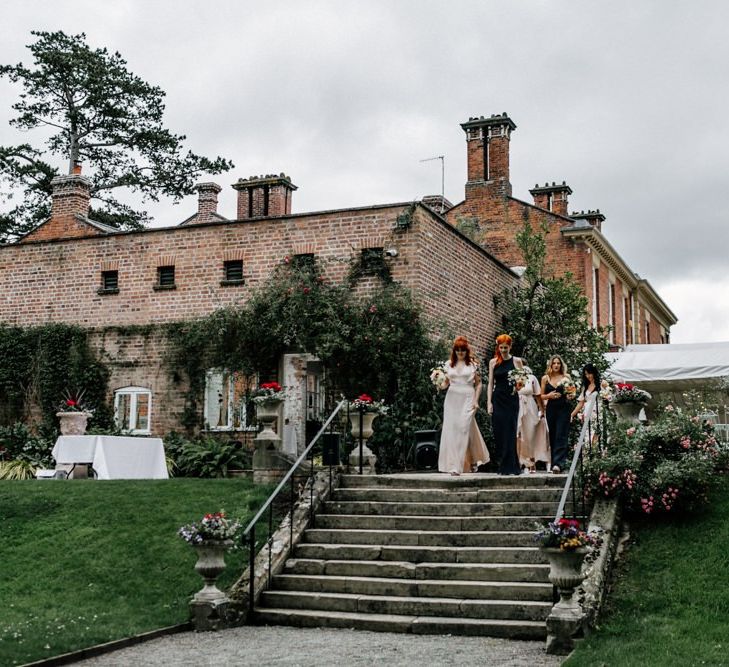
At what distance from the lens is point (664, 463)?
11.0 meters

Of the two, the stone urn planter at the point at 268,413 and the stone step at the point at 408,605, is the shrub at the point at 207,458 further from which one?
the stone step at the point at 408,605

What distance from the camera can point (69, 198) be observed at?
87.2 feet

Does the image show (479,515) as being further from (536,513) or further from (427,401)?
(427,401)

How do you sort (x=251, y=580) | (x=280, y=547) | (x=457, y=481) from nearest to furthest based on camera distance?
1. (x=251, y=580)
2. (x=280, y=547)
3. (x=457, y=481)

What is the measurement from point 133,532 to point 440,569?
405 centimetres

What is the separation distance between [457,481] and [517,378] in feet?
5.14

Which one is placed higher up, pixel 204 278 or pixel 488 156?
pixel 488 156

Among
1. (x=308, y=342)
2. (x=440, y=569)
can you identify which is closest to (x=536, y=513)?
(x=440, y=569)

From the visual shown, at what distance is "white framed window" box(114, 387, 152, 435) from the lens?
61.7 ft

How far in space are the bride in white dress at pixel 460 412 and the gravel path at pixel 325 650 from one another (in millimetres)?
3977

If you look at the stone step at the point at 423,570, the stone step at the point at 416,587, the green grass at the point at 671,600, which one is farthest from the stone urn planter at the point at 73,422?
the green grass at the point at 671,600

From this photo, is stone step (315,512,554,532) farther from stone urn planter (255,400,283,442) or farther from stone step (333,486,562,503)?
stone urn planter (255,400,283,442)

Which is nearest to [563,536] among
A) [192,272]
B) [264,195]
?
[192,272]

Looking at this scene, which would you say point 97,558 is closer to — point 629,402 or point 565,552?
point 565,552
